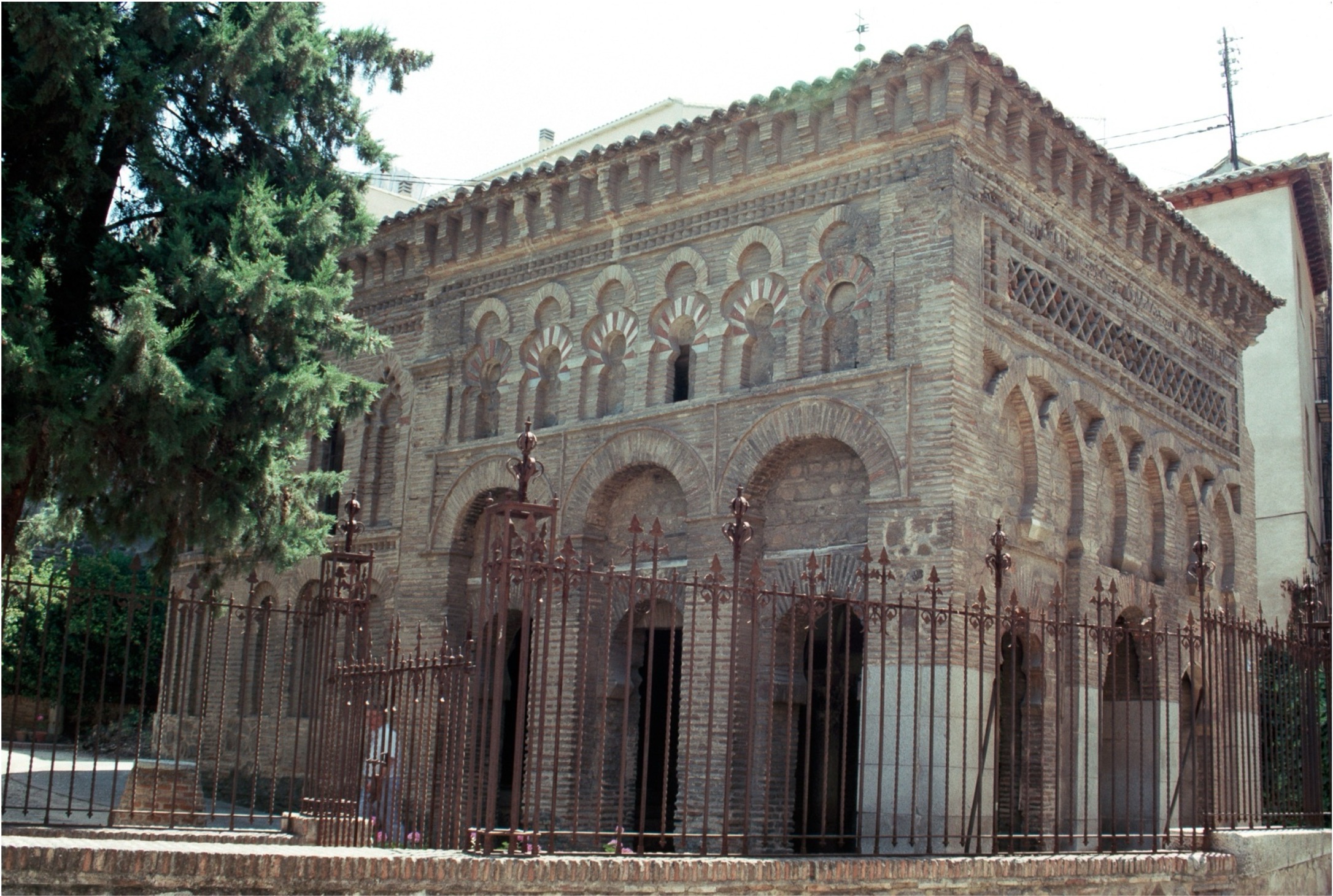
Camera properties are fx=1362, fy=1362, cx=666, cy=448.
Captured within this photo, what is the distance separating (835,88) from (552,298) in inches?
156

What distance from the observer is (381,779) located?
924cm

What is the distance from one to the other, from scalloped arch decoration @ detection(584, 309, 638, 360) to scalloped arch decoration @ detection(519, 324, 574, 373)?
0.22 m

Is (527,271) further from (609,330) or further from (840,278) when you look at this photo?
(840,278)

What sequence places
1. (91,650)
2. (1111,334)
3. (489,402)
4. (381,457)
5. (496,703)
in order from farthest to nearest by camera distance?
(91,650) → (381,457) → (489,402) → (1111,334) → (496,703)

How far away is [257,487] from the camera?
10.4 metres

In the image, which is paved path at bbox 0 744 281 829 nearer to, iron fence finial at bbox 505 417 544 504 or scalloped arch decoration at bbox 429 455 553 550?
iron fence finial at bbox 505 417 544 504

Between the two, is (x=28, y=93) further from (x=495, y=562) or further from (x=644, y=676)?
(x=644, y=676)

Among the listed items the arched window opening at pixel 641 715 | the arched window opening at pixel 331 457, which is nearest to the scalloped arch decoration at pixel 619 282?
the arched window opening at pixel 641 715

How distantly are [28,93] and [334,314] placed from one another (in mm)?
2658

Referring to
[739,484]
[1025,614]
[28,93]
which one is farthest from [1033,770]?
[28,93]

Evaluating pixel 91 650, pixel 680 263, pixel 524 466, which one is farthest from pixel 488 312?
pixel 91 650

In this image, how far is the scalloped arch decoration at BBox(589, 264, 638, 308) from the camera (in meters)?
13.8

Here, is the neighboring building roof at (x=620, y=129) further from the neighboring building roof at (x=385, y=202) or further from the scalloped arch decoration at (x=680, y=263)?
the scalloped arch decoration at (x=680, y=263)

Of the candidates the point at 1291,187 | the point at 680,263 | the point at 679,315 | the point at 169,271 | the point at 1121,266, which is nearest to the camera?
the point at 169,271
